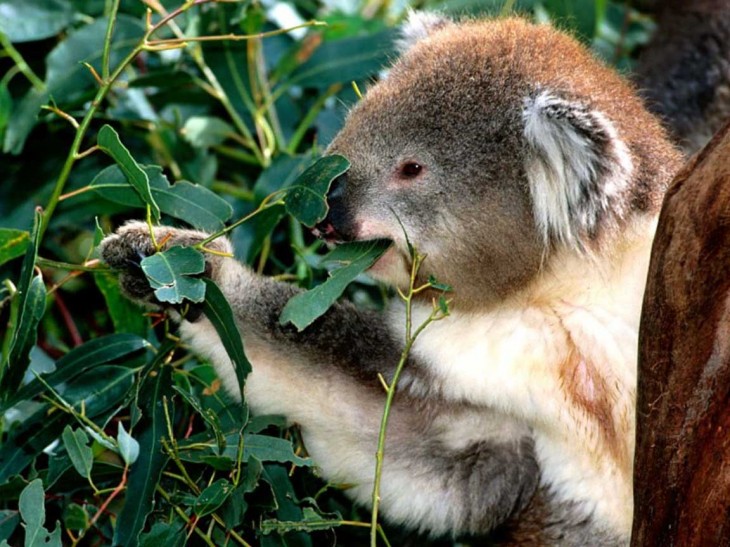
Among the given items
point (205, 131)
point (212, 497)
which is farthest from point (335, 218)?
point (205, 131)

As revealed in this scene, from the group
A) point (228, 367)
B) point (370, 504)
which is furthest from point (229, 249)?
point (370, 504)

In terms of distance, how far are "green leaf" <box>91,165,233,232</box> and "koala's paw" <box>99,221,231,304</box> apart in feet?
0.25

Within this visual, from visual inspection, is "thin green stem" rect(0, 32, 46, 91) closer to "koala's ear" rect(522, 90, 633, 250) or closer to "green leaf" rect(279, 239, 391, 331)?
"green leaf" rect(279, 239, 391, 331)

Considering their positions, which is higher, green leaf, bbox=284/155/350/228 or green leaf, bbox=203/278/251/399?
green leaf, bbox=284/155/350/228

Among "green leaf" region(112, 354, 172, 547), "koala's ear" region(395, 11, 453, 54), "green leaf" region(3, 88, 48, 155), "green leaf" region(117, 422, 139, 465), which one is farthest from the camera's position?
"green leaf" region(3, 88, 48, 155)

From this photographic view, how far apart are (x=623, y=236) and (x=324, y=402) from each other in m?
0.93

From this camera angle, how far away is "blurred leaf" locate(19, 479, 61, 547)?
8.19ft

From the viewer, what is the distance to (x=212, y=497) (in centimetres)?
255

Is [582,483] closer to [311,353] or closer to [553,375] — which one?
[553,375]

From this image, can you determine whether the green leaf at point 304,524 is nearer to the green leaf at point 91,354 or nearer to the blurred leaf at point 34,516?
the blurred leaf at point 34,516

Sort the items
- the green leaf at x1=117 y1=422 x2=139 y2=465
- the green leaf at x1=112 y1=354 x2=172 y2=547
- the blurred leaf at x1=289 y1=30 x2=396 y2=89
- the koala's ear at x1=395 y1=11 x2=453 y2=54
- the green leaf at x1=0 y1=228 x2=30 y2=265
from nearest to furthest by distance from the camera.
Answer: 1. the green leaf at x1=117 y1=422 x2=139 y2=465
2. the green leaf at x1=112 y1=354 x2=172 y2=547
3. the green leaf at x1=0 y1=228 x2=30 y2=265
4. the koala's ear at x1=395 y1=11 x2=453 y2=54
5. the blurred leaf at x1=289 y1=30 x2=396 y2=89

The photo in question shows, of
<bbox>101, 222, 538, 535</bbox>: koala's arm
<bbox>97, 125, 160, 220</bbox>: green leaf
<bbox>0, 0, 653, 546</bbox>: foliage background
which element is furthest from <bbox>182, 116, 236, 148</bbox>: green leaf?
<bbox>97, 125, 160, 220</bbox>: green leaf

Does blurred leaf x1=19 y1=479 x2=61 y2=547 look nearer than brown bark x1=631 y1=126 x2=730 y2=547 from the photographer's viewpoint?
No

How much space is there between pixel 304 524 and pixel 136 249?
0.85 m
